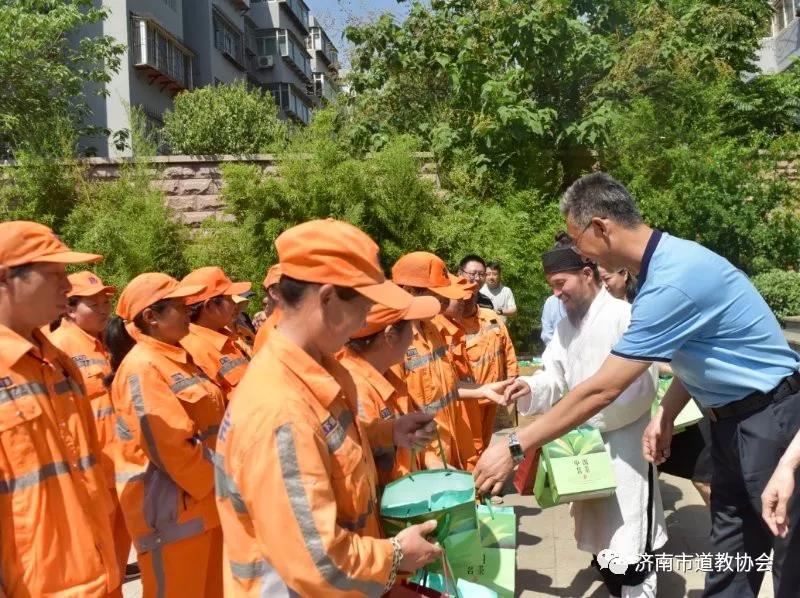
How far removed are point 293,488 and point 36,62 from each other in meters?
10.2

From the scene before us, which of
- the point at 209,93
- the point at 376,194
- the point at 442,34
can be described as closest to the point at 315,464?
the point at 376,194

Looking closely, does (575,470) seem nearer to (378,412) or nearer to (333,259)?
(378,412)

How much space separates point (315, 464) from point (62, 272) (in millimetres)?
1452

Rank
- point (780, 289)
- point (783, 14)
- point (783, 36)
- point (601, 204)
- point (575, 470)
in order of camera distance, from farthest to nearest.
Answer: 1. point (783, 14)
2. point (783, 36)
3. point (780, 289)
4. point (575, 470)
5. point (601, 204)

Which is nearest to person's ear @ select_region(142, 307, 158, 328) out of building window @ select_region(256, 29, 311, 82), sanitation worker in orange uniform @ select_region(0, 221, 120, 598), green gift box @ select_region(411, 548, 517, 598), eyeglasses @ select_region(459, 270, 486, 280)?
sanitation worker in orange uniform @ select_region(0, 221, 120, 598)

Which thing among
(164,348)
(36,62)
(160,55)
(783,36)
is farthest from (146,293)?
(783,36)

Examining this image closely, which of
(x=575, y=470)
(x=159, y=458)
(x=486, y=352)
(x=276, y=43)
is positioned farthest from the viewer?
(x=276, y=43)

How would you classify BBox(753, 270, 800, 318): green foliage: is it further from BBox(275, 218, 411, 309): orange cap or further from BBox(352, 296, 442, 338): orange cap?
BBox(275, 218, 411, 309): orange cap

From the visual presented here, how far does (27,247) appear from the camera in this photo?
2.46 m

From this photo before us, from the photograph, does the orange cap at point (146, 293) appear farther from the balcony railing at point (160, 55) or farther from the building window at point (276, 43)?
the building window at point (276, 43)

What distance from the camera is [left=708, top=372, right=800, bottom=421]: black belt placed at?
2.81 metres

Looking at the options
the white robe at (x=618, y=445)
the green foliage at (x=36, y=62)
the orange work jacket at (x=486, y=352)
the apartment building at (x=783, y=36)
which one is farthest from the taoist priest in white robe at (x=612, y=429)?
the apartment building at (x=783, y=36)

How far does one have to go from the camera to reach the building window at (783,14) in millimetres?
24594

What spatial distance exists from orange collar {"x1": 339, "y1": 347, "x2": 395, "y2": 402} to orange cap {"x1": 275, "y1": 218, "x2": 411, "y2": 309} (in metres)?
1.04
